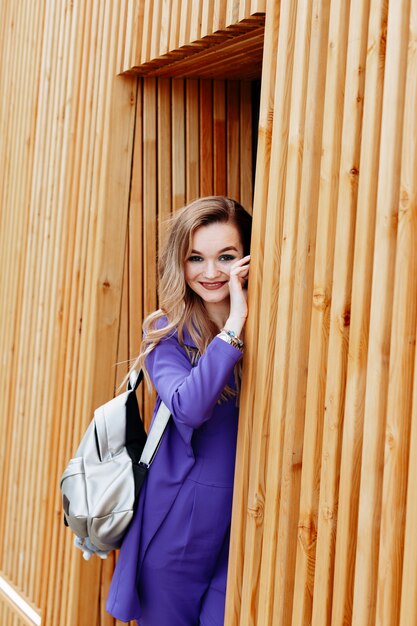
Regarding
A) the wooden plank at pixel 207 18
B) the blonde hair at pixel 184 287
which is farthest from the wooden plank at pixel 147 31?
the blonde hair at pixel 184 287

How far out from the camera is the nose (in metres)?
2.68

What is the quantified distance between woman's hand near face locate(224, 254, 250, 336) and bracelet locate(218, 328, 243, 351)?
1 centimetres

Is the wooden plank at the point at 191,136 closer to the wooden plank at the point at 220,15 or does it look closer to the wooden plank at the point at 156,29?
the wooden plank at the point at 156,29

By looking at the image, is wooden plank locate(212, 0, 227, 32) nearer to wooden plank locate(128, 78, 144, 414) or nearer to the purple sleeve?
wooden plank locate(128, 78, 144, 414)

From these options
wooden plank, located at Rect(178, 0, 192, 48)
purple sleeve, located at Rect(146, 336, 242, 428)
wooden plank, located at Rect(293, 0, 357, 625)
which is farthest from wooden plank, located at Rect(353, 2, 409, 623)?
wooden plank, located at Rect(178, 0, 192, 48)

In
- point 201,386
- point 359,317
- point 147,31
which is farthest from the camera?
point 147,31

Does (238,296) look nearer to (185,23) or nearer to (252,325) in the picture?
(252,325)

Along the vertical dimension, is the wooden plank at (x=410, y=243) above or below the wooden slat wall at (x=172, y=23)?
below

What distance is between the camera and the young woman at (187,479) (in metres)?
2.65

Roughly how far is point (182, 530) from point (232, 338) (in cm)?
61

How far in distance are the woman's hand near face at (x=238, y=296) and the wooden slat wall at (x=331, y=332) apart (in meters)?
0.04

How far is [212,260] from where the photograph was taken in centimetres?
271

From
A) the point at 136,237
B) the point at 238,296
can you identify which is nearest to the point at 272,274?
the point at 238,296

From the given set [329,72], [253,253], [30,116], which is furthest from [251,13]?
[30,116]
